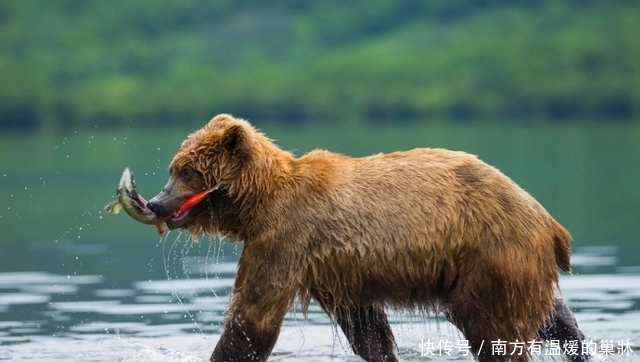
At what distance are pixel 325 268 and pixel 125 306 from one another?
19.6 ft

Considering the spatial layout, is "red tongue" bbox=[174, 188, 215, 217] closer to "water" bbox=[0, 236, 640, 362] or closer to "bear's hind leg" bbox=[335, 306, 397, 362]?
"water" bbox=[0, 236, 640, 362]

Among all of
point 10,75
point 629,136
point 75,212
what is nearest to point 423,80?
point 10,75

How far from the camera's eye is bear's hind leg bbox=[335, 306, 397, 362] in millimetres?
10125

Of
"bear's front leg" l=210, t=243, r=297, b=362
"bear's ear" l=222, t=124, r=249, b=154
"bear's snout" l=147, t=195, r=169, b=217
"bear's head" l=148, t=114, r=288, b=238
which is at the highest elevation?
"bear's ear" l=222, t=124, r=249, b=154

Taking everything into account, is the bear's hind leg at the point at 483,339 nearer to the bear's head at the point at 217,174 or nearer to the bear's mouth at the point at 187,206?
the bear's head at the point at 217,174

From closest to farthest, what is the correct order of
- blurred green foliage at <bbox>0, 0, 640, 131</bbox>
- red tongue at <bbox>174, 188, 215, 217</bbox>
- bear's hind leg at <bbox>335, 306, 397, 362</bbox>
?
1. red tongue at <bbox>174, 188, 215, 217</bbox>
2. bear's hind leg at <bbox>335, 306, 397, 362</bbox>
3. blurred green foliage at <bbox>0, 0, 640, 131</bbox>

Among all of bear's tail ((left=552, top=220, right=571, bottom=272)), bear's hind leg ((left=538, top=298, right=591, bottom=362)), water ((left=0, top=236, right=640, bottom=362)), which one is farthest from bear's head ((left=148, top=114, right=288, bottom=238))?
bear's hind leg ((left=538, top=298, right=591, bottom=362))

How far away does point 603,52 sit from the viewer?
116 m

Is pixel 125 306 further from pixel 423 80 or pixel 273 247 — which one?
pixel 423 80

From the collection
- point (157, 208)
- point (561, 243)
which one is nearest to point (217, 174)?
point (157, 208)

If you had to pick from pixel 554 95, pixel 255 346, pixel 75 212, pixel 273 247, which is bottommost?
pixel 255 346

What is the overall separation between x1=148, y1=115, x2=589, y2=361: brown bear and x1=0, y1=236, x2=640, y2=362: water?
0.81m

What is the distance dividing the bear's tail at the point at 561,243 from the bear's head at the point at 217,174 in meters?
2.20

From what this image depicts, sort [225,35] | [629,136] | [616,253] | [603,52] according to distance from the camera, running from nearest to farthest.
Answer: [616,253]
[629,136]
[603,52]
[225,35]
